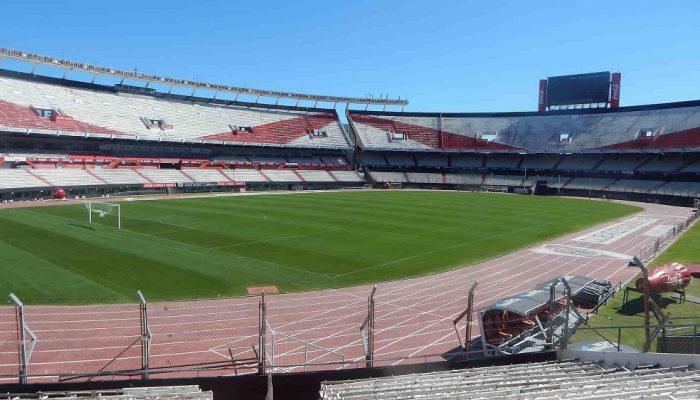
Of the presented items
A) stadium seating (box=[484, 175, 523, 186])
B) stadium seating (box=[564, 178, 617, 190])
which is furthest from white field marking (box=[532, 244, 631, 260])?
stadium seating (box=[484, 175, 523, 186])

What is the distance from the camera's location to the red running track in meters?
11.5

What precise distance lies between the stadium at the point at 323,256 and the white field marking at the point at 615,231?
335mm

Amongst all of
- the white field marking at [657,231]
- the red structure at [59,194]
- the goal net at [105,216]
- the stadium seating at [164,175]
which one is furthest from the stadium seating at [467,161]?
the goal net at [105,216]

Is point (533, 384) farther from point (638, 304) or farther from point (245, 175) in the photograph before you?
point (245, 175)

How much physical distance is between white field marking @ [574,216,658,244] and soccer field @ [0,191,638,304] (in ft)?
5.84

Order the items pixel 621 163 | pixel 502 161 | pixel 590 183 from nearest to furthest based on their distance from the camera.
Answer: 1. pixel 590 183
2. pixel 621 163
3. pixel 502 161

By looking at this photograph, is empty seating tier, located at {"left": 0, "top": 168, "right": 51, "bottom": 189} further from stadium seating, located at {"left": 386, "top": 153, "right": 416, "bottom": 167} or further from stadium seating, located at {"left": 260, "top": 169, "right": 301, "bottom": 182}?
stadium seating, located at {"left": 386, "top": 153, "right": 416, "bottom": 167}

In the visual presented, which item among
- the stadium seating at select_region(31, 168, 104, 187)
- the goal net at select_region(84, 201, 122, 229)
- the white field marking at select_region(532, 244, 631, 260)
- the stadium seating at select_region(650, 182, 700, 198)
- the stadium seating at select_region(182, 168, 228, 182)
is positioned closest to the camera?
the white field marking at select_region(532, 244, 631, 260)

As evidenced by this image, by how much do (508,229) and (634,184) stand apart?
43385mm

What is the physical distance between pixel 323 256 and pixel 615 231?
76.0ft

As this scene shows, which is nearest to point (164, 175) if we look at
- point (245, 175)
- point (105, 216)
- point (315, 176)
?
point (245, 175)

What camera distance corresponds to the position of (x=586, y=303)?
1561 cm

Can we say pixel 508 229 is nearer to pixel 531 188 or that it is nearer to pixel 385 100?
pixel 531 188

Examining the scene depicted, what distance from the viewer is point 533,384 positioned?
7.16 meters
